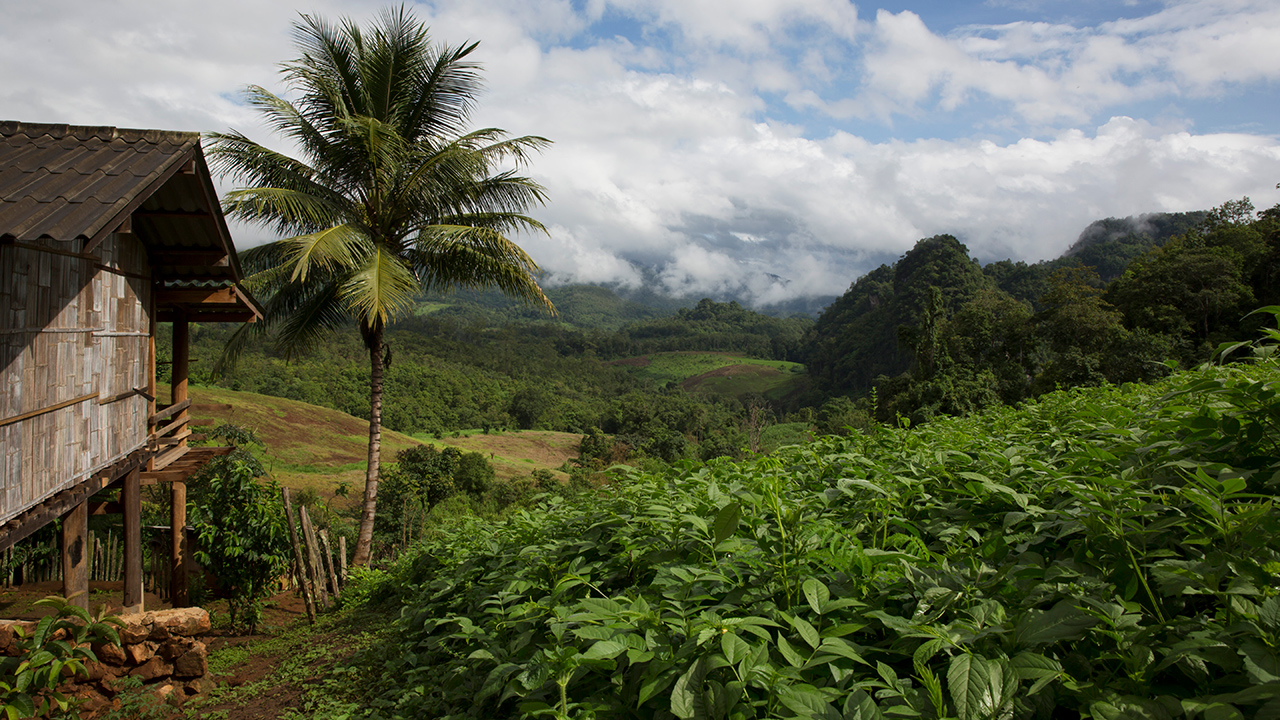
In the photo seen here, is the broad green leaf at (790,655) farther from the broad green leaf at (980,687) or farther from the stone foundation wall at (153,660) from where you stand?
the stone foundation wall at (153,660)

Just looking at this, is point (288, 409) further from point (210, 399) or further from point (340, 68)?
point (340, 68)

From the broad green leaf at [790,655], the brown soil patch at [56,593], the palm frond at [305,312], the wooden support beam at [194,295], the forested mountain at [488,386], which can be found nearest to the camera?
the broad green leaf at [790,655]

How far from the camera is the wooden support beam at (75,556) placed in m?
5.47

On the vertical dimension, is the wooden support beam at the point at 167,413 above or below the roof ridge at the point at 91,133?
below

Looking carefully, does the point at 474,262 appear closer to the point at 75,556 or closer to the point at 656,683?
the point at 75,556

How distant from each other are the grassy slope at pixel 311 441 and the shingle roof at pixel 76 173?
25.3m

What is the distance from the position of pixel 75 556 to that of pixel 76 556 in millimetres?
17

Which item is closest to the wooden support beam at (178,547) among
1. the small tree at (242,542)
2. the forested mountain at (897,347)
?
the small tree at (242,542)

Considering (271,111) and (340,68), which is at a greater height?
(340,68)

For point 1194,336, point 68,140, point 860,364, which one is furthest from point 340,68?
point 860,364

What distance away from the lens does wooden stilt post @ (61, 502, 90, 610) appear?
18.0 ft

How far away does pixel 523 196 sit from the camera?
1139 centimetres

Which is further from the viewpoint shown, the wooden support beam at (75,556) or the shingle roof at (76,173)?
the wooden support beam at (75,556)

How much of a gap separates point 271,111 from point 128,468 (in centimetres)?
625
